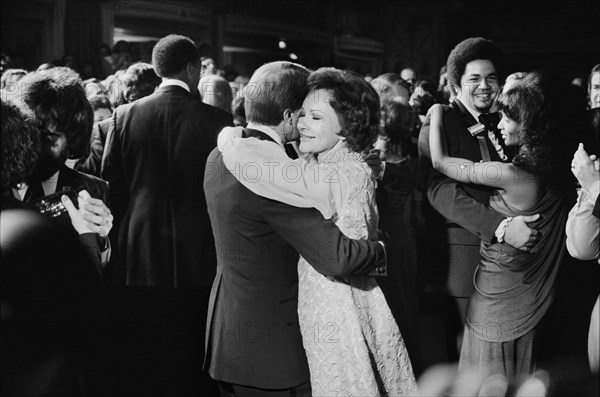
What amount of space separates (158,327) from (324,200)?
79.0 inches

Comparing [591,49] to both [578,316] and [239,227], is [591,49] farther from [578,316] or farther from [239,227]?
[239,227]

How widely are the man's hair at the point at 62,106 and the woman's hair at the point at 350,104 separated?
79cm

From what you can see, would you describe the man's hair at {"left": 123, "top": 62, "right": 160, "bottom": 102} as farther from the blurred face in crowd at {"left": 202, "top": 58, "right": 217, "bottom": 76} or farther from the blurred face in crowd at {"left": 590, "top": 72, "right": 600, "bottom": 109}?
the blurred face in crowd at {"left": 590, "top": 72, "right": 600, "bottom": 109}

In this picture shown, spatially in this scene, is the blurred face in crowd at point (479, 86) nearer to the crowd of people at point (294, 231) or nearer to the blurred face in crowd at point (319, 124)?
the crowd of people at point (294, 231)

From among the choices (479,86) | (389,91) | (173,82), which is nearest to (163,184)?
(173,82)

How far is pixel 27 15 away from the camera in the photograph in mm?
4945

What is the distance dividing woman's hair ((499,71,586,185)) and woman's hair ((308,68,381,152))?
79 cm

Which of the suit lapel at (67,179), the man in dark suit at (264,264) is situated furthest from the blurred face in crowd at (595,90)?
the suit lapel at (67,179)

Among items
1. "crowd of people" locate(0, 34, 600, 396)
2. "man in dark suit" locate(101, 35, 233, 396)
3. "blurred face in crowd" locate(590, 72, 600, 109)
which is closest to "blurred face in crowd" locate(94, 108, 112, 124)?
"crowd of people" locate(0, 34, 600, 396)

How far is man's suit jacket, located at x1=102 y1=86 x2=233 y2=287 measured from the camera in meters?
3.64

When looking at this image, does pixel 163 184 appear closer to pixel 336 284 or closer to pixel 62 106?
pixel 62 106

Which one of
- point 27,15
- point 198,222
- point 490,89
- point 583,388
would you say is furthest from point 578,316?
point 27,15

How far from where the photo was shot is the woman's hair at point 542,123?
9.47 feet

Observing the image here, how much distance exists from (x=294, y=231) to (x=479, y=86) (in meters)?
1.45
